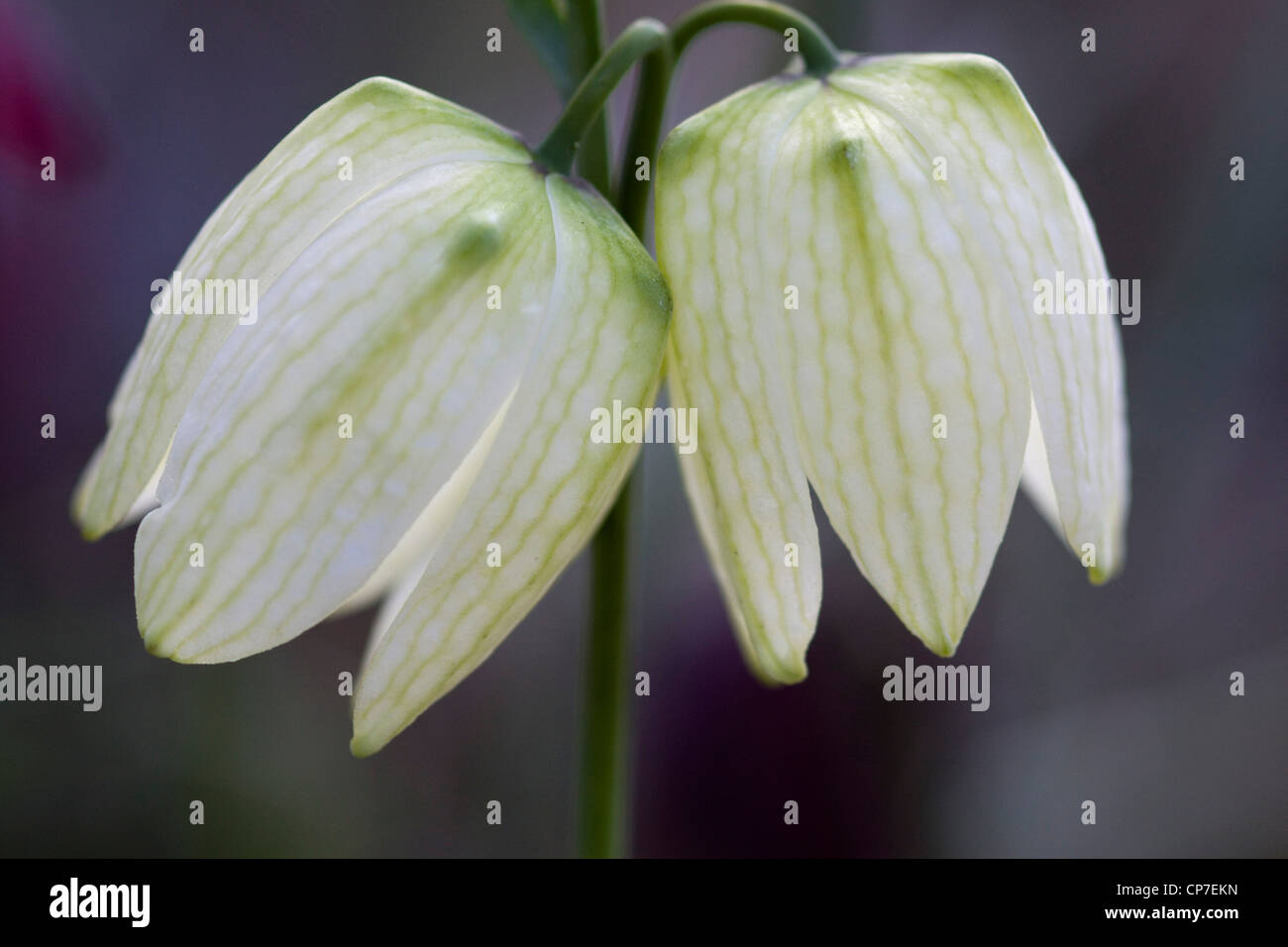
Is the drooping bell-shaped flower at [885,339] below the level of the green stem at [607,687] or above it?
above

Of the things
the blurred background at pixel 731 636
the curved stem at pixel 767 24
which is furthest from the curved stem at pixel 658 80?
the blurred background at pixel 731 636

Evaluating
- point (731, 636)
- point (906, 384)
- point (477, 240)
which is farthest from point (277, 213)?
point (731, 636)

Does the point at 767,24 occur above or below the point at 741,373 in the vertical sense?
above

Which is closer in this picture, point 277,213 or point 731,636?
point 277,213

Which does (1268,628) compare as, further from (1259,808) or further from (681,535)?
(681,535)

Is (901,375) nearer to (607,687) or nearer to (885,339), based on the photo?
(885,339)

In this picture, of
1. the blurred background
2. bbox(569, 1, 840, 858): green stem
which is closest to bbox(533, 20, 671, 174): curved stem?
bbox(569, 1, 840, 858): green stem

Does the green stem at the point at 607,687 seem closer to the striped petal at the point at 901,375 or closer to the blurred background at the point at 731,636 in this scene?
the striped petal at the point at 901,375

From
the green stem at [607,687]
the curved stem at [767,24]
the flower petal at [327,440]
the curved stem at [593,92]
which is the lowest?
the green stem at [607,687]

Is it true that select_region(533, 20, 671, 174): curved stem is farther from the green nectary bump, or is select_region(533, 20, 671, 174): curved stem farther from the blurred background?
the blurred background
